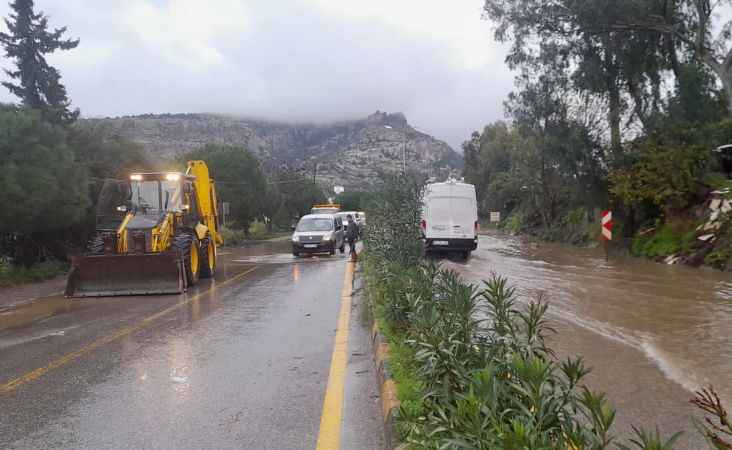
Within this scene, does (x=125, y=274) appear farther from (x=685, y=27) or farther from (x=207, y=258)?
(x=685, y=27)

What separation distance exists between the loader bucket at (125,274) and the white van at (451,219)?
10.4 m

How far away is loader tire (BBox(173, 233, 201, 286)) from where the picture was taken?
570 inches

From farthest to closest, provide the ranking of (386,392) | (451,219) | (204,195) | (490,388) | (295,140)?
(295,140) → (451,219) → (204,195) → (386,392) → (490,388)

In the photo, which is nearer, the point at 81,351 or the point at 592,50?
the point at 81,351

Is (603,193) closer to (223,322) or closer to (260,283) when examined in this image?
(260,283)

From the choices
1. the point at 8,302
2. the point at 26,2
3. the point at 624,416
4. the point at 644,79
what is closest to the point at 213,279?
the point at 8,302

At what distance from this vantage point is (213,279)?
16.7 m

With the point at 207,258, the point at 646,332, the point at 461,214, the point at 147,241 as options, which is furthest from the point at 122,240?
the point at 461,214

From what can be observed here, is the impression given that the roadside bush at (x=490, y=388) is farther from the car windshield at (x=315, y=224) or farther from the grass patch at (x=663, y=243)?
the car windshield at (x=315, y=224)

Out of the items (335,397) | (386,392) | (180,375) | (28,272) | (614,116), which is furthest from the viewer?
(614,116)

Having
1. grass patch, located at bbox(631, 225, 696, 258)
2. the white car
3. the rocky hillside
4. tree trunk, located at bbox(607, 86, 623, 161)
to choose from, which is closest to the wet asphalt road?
grass patch, located at bbox(631, 225, 696, 258)

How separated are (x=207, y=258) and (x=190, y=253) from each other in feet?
5.71

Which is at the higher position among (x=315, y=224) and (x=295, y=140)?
(x=295, y=140)

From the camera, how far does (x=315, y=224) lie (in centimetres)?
2562
